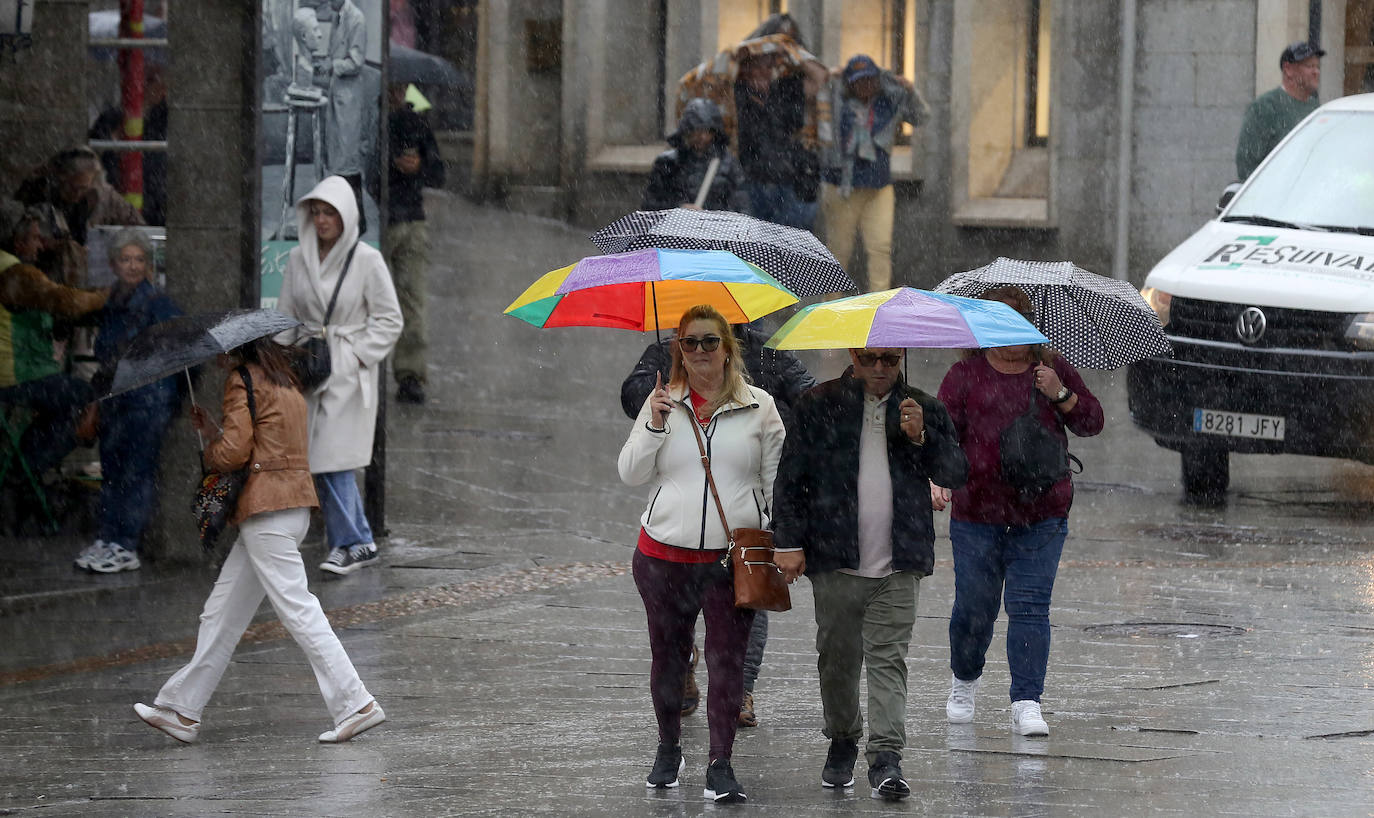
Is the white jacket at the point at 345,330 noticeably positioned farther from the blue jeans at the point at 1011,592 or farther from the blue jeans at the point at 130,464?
the blue jeans at the point at 1011,592

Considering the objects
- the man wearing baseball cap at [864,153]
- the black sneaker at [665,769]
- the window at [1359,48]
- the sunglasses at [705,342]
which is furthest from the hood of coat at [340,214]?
the window at [1359,48]

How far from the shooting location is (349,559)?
10867mm

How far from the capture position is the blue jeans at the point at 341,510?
10891mm

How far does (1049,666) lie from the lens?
28.5 ft

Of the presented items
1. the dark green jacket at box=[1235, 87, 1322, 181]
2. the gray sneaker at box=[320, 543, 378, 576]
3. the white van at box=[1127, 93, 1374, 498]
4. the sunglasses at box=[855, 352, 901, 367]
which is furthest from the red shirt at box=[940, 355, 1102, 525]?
the dark green jacket at box=[1235, 87, 1322, 181]

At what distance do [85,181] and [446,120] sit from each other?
647 inches

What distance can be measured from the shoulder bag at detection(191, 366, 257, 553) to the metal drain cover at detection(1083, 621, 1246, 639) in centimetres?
367

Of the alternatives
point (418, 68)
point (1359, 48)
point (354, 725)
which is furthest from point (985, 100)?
point (354, 725)

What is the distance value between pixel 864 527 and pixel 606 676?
207 cm

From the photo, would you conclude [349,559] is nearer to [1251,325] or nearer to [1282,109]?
[1251,325]

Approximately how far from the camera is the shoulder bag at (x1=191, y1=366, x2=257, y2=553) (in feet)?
25.2

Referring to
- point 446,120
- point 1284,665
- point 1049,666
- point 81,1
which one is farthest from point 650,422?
point 446,120

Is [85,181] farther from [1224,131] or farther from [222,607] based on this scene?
[1224,131]

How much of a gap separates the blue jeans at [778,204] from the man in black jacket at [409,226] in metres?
2.36
